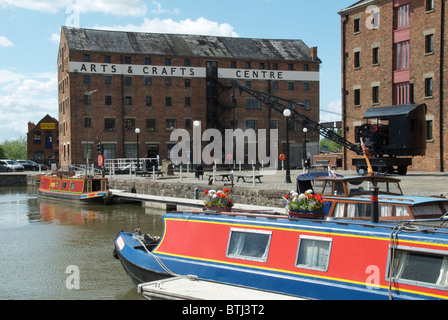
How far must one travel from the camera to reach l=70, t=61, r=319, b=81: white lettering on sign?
51.0 m

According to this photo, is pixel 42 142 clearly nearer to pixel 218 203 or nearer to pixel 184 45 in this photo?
pixel 184 45

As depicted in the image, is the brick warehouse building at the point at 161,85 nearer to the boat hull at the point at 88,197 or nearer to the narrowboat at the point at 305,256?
the boat hull at the point at 88,197

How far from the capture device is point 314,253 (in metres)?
7.89

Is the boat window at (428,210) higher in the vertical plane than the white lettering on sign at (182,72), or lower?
lower

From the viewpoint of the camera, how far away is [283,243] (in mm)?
8312

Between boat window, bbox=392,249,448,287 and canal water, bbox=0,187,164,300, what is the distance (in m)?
5.95

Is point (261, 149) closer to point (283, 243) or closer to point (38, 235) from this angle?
point (38, 235)

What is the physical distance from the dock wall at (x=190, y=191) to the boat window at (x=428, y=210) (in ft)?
34.6

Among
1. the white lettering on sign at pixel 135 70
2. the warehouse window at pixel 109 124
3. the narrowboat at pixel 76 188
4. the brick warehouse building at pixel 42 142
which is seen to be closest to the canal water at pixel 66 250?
the narrowboat at pixel 76 188

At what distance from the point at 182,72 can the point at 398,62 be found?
27.5 m

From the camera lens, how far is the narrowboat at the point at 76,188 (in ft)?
97.1

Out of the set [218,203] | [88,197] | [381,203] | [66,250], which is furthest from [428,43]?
[66,250]
